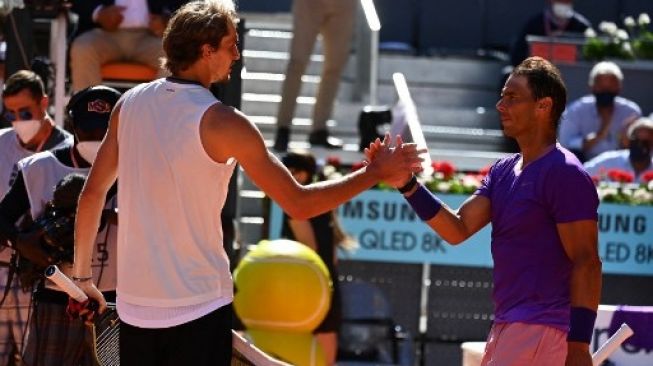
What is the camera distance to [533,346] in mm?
5387

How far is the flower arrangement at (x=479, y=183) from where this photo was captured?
10.9m

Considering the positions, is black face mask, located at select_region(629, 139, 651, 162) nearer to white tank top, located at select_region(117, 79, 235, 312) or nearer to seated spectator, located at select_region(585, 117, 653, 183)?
seated spectator, located at select_region(585, 117, 653, 183)

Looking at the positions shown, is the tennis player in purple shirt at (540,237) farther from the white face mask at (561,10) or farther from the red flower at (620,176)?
the white face mask at (561,10)

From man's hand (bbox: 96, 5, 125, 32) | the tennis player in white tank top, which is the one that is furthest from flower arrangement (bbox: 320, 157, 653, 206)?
the tennis player in white tank top

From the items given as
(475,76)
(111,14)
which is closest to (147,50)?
(111,14)

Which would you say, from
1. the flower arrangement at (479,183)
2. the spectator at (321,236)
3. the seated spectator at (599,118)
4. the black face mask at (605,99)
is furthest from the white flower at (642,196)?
the spectator at (321,236)

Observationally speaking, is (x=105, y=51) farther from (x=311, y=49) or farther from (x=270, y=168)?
(x=270, y=168)

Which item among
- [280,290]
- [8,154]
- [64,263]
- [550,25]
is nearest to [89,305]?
[64,263]

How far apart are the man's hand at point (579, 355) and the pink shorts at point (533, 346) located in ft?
0.70

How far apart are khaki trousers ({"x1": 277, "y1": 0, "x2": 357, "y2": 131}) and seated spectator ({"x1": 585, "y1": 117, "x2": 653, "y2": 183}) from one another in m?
2.33

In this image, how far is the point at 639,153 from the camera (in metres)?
12.1

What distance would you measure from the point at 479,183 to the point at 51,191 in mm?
4989

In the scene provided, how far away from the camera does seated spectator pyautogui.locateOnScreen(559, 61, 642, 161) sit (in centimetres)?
1299

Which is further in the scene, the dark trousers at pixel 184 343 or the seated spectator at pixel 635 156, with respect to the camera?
the seated spectator at pixel 635 156
